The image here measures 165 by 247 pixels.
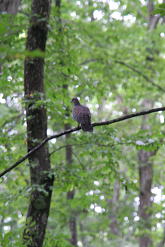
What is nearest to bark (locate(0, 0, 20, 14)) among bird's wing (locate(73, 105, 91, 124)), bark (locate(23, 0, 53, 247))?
bark (locate(23, 0, 53, 247))

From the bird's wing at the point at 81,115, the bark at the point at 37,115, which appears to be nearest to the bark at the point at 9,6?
the bark at the point at 37,115

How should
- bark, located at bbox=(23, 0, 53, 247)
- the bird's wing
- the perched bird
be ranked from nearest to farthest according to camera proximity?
the perched bird → the bird's wing → bark, located at bbox=(23, 0, 53, 247)

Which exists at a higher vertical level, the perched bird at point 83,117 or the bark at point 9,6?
the bark at point 9,6

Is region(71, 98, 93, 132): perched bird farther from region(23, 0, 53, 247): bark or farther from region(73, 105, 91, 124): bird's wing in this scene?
region(23, 0, 53, 247): bark

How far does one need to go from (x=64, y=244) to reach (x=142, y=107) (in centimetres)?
758

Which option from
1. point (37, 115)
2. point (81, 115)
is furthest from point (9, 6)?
point (81, 115)

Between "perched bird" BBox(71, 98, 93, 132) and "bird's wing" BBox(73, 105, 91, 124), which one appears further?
"bird's wing" BBox(73, 105, 91, 124)

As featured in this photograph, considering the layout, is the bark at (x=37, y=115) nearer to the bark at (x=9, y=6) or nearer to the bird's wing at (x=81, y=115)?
the bark at (x=9, y=6)

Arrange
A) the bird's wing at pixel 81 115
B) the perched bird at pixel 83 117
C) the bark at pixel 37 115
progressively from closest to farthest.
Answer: the perched bird at pixel 83 117
the bird's wing at pixel 81 115
the bark at pixel 37 115

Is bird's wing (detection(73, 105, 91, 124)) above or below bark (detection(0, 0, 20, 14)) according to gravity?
below

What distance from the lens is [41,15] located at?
532cm

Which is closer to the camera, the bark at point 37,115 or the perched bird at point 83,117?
the perched bird at point 83,117

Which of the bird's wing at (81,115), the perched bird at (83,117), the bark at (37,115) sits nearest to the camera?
the perched bird at (83,117)

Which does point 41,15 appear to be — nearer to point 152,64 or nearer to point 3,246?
point 3,246
